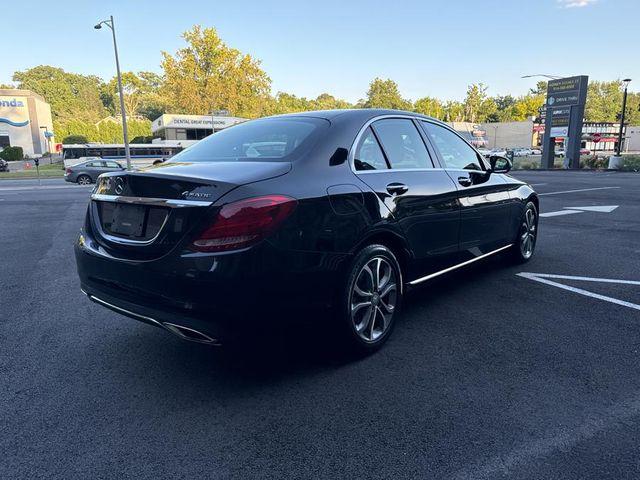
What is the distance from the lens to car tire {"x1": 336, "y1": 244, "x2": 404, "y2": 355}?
2906 millimetres

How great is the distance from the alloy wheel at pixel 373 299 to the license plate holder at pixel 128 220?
132cm

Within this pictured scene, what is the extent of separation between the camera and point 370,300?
10.3ft

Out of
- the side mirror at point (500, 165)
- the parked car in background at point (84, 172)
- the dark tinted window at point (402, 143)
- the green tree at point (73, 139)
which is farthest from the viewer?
the green tree at point (73, 139)

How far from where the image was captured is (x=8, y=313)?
4176 millimetres

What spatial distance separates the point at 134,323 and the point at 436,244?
254 centimetres

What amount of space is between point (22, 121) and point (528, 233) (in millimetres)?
72873

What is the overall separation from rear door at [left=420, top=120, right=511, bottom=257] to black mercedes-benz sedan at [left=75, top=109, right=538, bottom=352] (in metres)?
0.08

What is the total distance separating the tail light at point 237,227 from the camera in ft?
7.83

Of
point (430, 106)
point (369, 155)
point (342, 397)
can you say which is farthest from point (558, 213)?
point (430, 106)

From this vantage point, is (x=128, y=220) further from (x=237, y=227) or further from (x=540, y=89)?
(x=540, y=89)

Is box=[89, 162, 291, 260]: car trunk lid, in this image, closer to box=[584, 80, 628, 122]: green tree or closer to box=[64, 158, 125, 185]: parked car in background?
box=[64, 158, 125, 185]: parked car in background

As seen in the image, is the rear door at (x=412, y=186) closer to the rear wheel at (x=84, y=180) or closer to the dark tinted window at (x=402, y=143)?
the dark tinted window at (x=402, y=143)

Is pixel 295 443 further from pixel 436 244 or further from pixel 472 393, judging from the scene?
pixel 436 244

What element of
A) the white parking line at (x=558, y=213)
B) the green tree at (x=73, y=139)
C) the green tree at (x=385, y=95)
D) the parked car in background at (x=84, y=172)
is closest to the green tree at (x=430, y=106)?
the green tree at (x=385, y=95)
